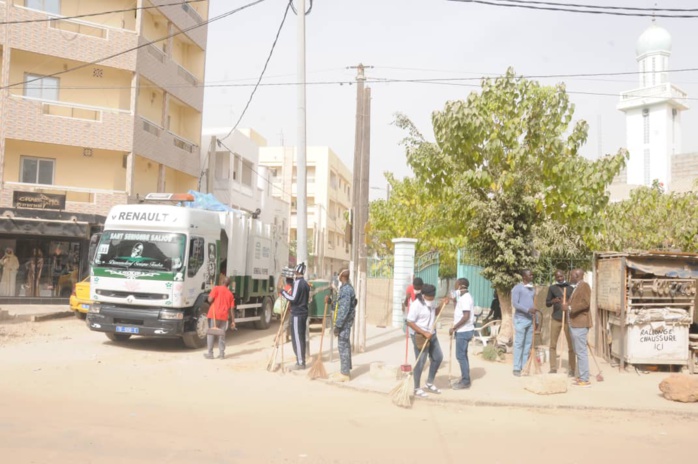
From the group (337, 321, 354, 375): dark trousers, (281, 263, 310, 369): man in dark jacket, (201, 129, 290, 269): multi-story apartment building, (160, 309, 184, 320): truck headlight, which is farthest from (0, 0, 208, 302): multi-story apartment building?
(337, 321, 354, 375): dark trousers

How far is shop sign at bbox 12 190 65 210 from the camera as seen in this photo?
2047 centimetres

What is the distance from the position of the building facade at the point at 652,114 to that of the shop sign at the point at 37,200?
5155cm

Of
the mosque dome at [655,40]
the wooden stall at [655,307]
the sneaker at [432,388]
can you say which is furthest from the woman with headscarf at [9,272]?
the mosque dome at [655,40]

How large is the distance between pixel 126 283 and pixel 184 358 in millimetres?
1909

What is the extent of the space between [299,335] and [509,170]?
527 centimetres

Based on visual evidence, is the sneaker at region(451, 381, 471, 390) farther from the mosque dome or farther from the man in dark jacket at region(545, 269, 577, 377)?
the mosque dome

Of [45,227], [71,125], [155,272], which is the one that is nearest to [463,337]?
[155,272]

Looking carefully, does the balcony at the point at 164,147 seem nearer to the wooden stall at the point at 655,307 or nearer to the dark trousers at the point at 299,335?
the dark trousers at the point at 299,335

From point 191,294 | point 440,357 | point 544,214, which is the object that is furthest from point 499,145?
point 191,294

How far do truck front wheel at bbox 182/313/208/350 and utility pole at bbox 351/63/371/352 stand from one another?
3.10 metres

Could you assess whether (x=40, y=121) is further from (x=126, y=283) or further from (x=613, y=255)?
(x=613, y=255)

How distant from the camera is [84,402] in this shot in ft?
25.5

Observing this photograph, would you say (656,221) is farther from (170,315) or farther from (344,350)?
(170,315)

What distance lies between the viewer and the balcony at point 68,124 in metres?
21.0
